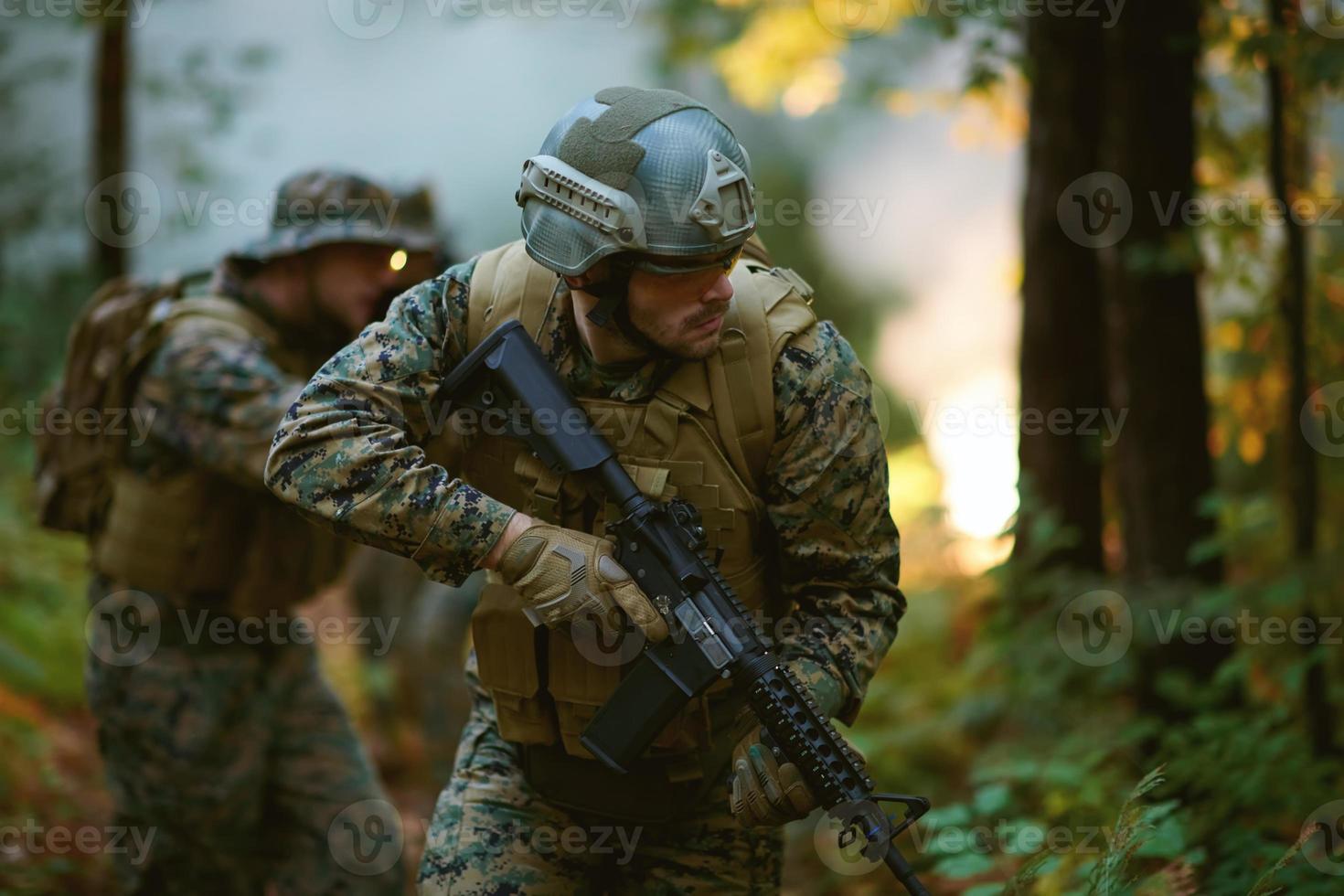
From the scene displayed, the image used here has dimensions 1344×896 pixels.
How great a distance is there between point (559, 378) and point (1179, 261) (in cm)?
306

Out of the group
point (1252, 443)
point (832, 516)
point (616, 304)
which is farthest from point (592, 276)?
point (1252, 443)

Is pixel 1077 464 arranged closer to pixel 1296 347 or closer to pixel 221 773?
pixel 1296 347

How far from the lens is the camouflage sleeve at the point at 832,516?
276cm

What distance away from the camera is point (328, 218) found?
4.39 metres

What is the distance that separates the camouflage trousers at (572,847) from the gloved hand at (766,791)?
300mm

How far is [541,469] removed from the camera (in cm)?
282

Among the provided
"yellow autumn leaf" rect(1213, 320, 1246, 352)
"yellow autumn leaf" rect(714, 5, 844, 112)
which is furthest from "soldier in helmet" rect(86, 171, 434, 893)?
"yellow autumn leaf" rect(714, 5, 844, 112)

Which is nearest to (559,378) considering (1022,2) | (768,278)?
(768,278)

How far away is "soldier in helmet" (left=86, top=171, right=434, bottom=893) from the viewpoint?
13.7ft

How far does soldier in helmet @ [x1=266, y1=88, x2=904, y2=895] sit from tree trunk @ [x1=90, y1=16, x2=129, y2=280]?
4.85m

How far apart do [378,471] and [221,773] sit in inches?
82.8

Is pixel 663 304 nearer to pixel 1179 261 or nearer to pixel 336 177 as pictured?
pixel 336 177

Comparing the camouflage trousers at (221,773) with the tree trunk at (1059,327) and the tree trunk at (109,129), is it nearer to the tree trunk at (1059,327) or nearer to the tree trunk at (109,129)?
the tree trunk at (109,129)

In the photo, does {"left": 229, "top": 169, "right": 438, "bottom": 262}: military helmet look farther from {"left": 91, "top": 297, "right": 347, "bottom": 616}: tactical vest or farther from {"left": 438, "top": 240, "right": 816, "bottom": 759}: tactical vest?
{"left": 438, "top": 240, "right": 816, "bottom": 759}: tactical vest
